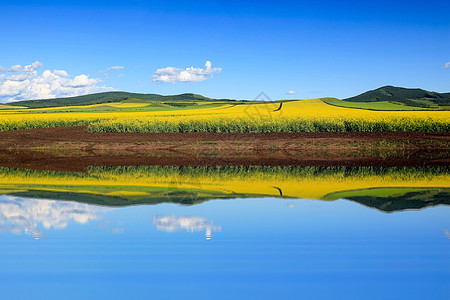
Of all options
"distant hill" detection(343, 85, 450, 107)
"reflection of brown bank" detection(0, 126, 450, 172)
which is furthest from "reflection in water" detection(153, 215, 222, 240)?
"distant hill" detection(343, 85, 450, 107)

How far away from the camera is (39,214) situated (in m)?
9.66

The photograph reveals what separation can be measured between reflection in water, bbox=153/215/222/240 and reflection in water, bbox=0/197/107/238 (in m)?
1.57

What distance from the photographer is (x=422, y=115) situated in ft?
128

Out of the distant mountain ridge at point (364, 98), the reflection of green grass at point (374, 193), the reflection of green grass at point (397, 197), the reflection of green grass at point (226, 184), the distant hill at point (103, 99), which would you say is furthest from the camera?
the distant hill at point (103, 99)

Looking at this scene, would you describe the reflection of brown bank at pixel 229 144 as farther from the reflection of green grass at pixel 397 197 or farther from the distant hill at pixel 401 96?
the distant hill at pixel 401 96

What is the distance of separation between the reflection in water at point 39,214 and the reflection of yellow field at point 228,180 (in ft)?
7.21

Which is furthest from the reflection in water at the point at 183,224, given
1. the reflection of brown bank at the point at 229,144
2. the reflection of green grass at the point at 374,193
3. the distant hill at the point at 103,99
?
the distant hill at the point at 103,99

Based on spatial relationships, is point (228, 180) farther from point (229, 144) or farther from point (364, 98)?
point (364, 98)

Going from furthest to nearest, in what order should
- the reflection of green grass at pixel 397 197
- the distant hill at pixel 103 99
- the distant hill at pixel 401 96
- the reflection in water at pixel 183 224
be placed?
the distant hill at pixel 103 99 → the distant hill at pixel 401 96 → the reflection of green grass at pixel 397 197 → the reflection in water at pixel 183 224

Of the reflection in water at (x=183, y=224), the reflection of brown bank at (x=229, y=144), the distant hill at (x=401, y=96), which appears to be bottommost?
the reflection in water at (x=183, y=224)

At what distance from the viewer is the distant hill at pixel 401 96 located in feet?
314

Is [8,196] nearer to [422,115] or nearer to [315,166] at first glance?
[315,166]

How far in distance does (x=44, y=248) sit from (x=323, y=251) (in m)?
4.72

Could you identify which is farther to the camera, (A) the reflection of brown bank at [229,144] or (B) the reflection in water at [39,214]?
(A) the reflection of brown bank at [229,144]
